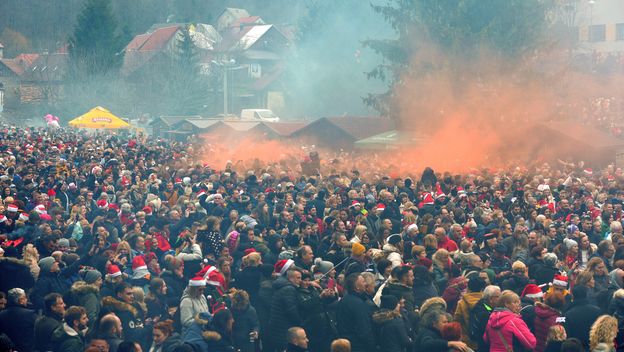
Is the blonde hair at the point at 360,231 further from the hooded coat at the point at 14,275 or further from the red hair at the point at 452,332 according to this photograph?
the red hair at the point at 452,332

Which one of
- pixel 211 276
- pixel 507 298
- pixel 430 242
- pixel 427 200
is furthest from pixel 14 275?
pixel 427 200

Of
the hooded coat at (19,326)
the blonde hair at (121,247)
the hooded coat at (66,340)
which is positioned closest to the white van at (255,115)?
the blonde hair at (121,247)

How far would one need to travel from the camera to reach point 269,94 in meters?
87.0

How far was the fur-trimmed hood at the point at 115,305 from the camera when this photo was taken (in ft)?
30.4

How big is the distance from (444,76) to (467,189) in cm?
2513

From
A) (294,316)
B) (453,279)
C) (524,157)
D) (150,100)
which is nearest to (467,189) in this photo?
(453,279)

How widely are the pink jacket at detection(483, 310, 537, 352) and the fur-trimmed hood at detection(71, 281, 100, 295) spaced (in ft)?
14.8

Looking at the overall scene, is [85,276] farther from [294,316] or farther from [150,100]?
[150,100]

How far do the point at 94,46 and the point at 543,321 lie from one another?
236ft

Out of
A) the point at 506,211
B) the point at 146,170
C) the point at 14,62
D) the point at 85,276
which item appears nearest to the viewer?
the point at 85,276

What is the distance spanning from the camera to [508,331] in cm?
822

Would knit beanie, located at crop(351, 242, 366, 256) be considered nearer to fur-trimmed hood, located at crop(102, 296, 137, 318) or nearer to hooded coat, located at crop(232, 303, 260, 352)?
hooded coat, located at crop(232, 303, 260, 352)

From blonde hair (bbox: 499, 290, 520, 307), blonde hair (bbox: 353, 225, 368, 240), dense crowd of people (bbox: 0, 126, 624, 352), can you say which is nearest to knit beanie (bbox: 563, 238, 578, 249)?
dense crowd of people (bbox: 0, 126, 624, 352)

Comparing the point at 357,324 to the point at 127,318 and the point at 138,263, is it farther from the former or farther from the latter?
the point at 138,263
